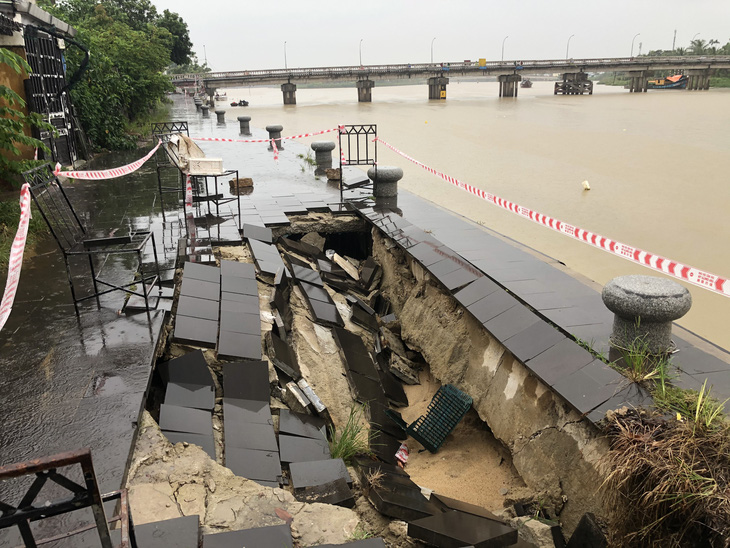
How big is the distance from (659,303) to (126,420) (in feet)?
11.9

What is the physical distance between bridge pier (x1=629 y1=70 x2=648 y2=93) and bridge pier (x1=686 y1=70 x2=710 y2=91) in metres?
5.14

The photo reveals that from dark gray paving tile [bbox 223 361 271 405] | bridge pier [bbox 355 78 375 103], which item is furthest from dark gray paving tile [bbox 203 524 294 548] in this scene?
bridge pier [bbox 355 78 375 103]

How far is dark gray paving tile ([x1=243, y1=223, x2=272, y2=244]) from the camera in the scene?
7.39m

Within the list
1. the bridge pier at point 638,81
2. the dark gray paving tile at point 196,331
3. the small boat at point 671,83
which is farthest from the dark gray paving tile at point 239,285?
the small boat at point 671,83

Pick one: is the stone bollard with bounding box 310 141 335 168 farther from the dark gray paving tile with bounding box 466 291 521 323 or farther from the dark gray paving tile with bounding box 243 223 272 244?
the dark gray paving tile with bounding box 466 291 521 323

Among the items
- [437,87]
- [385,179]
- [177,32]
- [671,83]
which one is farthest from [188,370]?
[671,83]

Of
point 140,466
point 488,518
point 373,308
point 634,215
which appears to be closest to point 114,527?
point 140,466

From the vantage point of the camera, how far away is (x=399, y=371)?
20.6 feet

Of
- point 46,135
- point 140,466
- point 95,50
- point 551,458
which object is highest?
point 95,50

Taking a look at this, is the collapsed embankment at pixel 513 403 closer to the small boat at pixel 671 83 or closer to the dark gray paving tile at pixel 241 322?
the dark gray paving tile at pixel 241 322

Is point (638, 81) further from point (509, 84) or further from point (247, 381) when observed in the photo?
point (247, 381)

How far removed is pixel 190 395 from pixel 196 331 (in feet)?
2.62

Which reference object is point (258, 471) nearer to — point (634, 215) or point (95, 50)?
point (634, 215)

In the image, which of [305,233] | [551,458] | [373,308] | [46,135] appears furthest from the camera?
[46,135]
